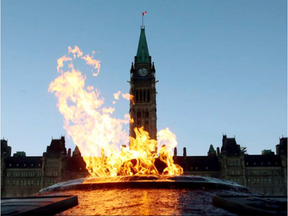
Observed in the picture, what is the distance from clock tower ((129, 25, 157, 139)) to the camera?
10959 cm

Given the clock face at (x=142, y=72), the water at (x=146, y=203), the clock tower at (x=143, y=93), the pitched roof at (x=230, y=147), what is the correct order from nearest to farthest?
the water at (x=146, y=203), the pitched roof at (x=230, y=147), the clock tower at (x=143, y=93), the clock face at (x=142, y=72)

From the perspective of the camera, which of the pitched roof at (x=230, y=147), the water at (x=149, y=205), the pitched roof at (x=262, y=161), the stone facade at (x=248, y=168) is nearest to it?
the water at (x=149, y=205)

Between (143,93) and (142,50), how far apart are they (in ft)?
67.5

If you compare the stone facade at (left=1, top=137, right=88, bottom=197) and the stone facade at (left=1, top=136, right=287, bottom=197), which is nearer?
the stone facade at (left=1, top=136, right=287, bottom=197)

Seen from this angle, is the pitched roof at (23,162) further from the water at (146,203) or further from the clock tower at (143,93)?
the water at (146,203)

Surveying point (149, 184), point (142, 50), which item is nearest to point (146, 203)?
point (149, 184)

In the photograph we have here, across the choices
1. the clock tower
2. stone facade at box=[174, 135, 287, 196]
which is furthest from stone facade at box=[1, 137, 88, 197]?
stone facade at box=[174, 135, 287, 196]

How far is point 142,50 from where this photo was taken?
12544 centimetres

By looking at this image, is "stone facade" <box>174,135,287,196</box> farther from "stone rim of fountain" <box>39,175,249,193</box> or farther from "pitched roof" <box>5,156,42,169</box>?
"stone rim of fountain" <box>39,175,249,193</box>

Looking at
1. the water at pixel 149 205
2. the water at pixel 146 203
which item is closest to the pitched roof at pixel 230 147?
the water at pixel 146 203

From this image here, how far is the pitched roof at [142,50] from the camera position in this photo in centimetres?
12312

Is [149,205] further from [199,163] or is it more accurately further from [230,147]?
[230,147]

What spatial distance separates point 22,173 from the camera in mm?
98250

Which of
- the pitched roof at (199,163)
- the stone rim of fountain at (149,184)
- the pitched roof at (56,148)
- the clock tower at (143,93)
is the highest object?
the clock tower at (143,93)
